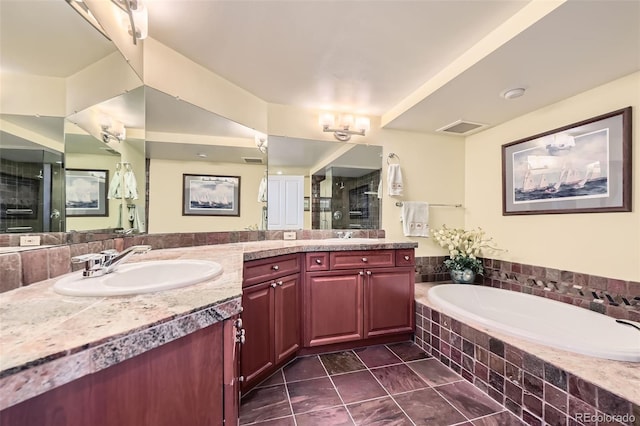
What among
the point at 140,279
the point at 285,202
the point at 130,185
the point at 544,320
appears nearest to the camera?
the point at 140,279

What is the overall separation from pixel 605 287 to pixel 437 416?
155cm

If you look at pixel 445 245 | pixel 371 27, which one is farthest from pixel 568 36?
pixel 445 245

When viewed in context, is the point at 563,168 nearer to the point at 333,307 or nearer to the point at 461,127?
the point at 461,127

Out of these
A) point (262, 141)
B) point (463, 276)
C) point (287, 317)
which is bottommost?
point (287, 317)

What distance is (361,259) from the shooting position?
2.12 m

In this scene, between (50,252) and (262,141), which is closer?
(50,252)

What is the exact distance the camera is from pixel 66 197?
1.05 meters

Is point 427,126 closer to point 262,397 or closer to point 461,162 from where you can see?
point 461,162

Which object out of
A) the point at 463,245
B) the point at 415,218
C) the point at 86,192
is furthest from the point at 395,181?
the point at 86,192

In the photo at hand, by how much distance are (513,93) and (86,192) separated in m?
2.77

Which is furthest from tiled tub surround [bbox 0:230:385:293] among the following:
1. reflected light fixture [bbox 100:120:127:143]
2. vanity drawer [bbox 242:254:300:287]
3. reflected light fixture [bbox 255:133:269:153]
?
reflected light fixture [bbox 255:133:269:153]

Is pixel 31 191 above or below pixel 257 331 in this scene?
above

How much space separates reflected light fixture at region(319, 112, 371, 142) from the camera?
102 inches

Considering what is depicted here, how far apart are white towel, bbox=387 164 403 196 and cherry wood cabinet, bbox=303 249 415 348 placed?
2.43 feet
